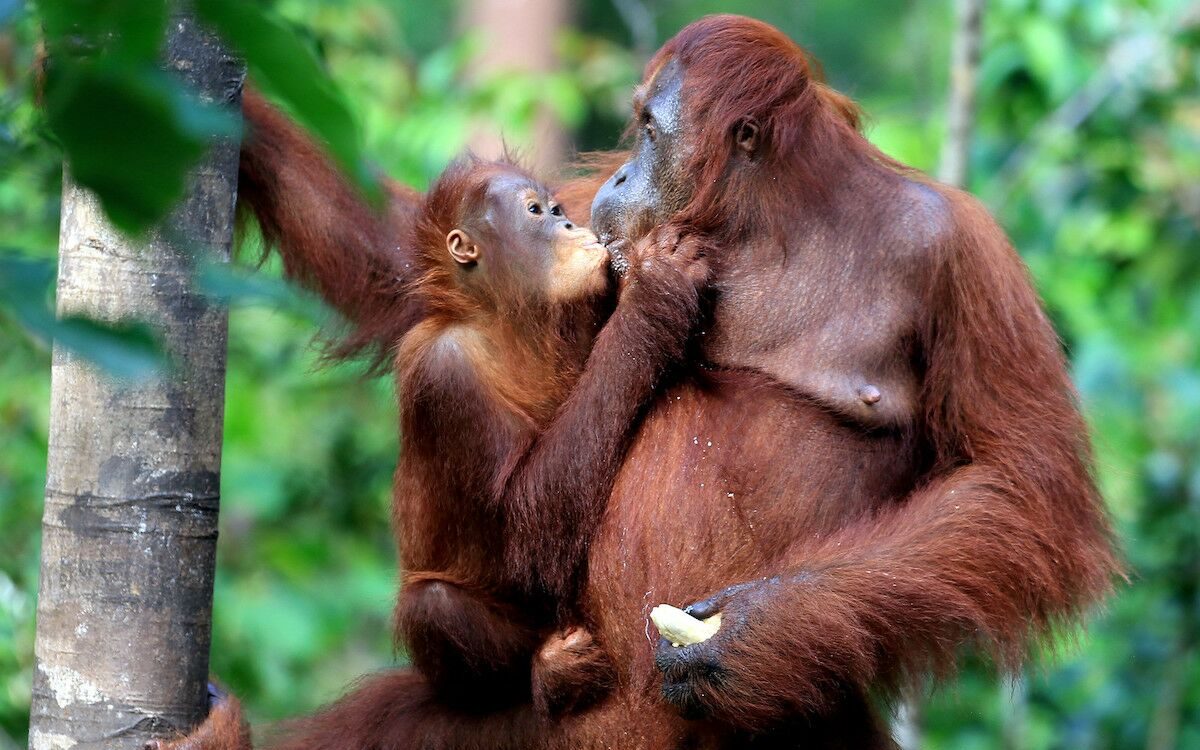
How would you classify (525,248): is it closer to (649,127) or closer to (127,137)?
(649,127)

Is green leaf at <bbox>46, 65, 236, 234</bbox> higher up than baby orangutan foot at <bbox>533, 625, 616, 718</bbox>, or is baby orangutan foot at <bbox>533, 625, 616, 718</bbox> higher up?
green leaf at <bbox>46, 65, 236, 234</bbox>

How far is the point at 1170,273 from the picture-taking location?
534 cm

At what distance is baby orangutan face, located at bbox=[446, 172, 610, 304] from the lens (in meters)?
2.80

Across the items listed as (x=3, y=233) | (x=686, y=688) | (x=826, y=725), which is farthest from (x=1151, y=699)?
(x=3, y=233)

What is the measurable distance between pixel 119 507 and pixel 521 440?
77 cm

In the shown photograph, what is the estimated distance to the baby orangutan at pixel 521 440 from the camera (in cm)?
257

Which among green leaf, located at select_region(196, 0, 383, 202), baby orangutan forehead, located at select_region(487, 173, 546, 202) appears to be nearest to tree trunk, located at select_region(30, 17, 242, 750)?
baby orangutan forehead, located at select_region(487, 173, 546, 202)

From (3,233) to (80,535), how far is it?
361 centimetres

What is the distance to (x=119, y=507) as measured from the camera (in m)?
2.29

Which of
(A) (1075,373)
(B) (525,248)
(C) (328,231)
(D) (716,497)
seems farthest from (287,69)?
(A) (1075,373)

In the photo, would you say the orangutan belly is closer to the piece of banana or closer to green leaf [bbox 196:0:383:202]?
the piece of banana

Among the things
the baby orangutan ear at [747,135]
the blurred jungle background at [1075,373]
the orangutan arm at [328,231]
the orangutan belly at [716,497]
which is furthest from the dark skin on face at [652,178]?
the blurred jungle background at [1075,373]

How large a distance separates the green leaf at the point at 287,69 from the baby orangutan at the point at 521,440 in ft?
5.84

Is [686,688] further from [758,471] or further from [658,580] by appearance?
[758,471]
